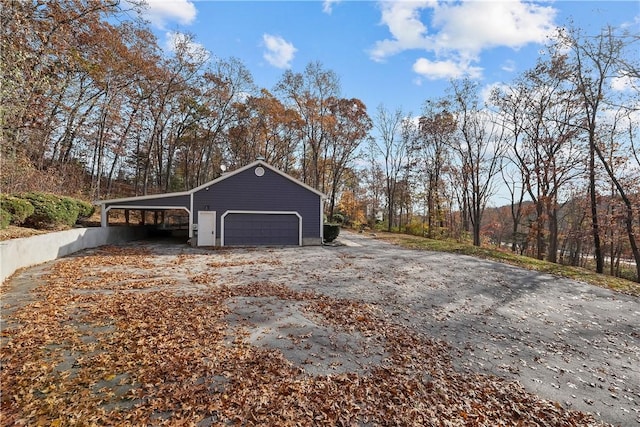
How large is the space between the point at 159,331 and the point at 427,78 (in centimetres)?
1606

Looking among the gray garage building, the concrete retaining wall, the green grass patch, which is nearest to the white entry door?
the gray garage building

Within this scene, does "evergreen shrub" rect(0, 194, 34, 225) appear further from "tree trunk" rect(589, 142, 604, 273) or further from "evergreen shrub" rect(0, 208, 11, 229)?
"tree trunk" rect(589, 142, 604, 273)

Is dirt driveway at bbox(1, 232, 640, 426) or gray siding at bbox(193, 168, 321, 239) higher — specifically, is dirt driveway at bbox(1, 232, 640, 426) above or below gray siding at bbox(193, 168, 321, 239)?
below

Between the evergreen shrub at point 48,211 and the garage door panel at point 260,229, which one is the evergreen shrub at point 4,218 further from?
the garage door panel at point 260,229

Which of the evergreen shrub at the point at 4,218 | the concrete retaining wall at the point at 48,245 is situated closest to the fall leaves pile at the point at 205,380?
the concrete retaining wall at the point at 48,245

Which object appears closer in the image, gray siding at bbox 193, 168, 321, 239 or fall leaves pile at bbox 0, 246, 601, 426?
fall leaves pile at bbox 0, 246, 601, 426

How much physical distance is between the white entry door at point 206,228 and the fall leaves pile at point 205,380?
9.88m

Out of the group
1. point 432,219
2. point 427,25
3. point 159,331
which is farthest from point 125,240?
point 432,219

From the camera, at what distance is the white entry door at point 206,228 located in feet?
51.3

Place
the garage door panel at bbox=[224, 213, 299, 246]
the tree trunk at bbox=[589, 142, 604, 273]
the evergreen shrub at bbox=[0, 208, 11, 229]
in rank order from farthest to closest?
the garage door panel at bbox=[224, 213, 299, 246] < the tree trunk at bbox=[589, 142, 604, 273] < the evergreen shrub at bbox=[0, 208, 11, 229]

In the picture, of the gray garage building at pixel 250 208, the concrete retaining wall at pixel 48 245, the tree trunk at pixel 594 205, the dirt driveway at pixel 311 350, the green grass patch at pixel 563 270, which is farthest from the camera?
the gray garage building at pixel 250 208

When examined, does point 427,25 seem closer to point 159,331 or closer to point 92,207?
point 159,331

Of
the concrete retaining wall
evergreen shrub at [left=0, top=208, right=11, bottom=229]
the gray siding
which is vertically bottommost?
the concrete retaining wall

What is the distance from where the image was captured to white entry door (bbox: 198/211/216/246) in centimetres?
1562
